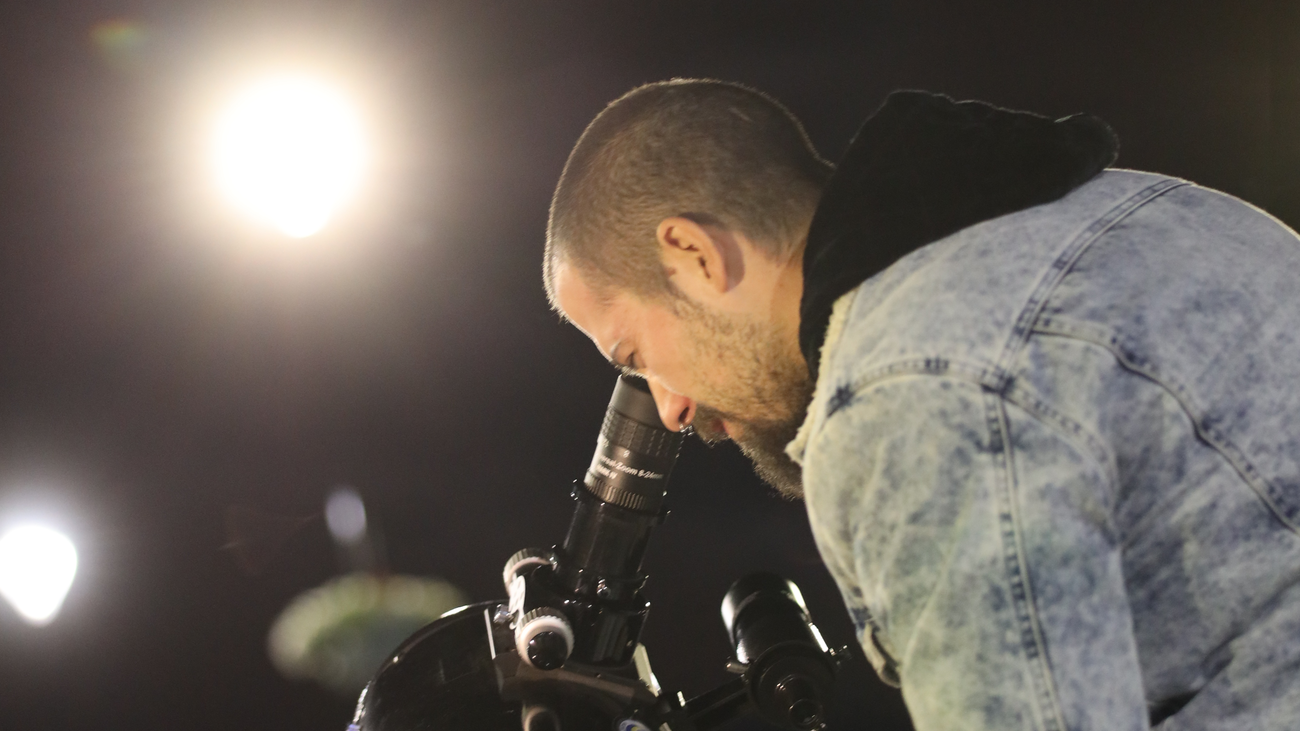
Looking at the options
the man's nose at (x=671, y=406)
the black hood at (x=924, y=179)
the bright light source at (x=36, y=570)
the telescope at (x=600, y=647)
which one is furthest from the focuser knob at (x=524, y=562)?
the bright light source at (x=36, y=570)

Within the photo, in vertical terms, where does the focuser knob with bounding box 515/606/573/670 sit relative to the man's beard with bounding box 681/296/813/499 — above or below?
below

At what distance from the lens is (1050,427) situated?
528mm

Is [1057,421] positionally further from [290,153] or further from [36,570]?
[36,570]

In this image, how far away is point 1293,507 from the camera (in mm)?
593

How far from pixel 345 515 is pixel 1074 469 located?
151 centimetres

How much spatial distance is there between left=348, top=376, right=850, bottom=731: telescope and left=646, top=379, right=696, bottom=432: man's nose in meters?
0.01

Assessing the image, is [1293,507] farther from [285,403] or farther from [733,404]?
[285,403]

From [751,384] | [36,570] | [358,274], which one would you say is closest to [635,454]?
[751,384]

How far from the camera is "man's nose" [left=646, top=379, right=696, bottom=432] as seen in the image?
3.37 feet

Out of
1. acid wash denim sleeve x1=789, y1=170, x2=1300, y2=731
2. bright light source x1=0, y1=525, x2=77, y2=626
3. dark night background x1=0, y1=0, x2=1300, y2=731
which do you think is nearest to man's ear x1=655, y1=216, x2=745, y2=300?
acid wash denim sleeve x1=789, y1=170, x2=1300, y2=731

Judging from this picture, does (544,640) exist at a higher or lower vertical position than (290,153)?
lower

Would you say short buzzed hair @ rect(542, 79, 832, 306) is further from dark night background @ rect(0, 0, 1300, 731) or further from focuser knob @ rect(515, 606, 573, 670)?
dark night background @ rect(0, 0, 1300, 731)

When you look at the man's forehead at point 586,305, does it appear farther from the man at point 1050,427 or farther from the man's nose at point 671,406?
the man at point 1050,427

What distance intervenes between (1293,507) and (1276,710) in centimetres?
15
